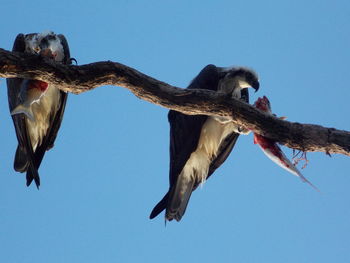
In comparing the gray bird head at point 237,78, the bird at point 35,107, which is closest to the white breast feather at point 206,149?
the gray bird head at point 237,78

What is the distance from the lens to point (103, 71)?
4691 millimetres

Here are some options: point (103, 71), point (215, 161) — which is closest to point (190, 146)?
point (215, 161)

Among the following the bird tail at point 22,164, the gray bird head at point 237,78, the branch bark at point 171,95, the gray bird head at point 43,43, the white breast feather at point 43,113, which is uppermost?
the gray bird head at point 237,78

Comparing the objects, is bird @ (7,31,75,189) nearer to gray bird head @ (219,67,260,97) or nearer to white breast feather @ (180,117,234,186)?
white breast feather @ (180,117,234,186)

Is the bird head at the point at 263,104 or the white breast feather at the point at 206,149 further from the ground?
the bird head at the point at 263,104

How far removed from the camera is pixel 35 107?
663 centimetres

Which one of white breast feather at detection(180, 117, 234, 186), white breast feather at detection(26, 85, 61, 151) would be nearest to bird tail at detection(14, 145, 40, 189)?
white breast feather at detection(26, 85, 61, 151)

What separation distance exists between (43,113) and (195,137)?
197 cm

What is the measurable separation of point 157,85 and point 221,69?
6.63 feet

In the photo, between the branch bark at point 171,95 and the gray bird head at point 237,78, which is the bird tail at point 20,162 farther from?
the gray bird head at point 237,78

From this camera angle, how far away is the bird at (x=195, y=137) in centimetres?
645

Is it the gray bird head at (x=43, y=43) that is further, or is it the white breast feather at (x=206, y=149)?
the white breast feather at (x=206, y=149)

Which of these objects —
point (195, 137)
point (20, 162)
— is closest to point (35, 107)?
point (20, 162)

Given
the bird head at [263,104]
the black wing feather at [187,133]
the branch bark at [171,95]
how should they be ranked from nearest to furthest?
the branch bark at [171,95]
the bird head at [263,104]
the black wing feather at [187,133]
